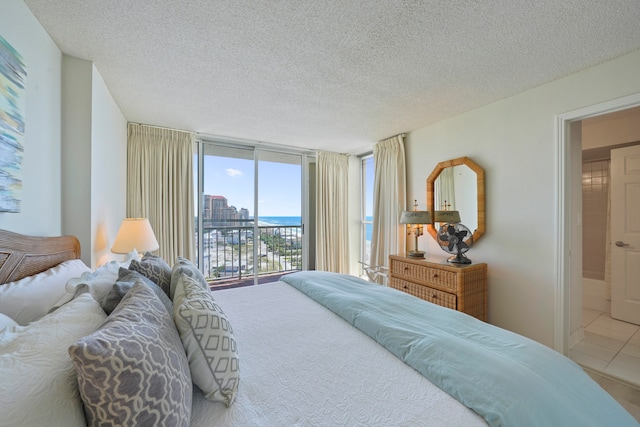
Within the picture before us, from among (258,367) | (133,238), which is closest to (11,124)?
(133,238)

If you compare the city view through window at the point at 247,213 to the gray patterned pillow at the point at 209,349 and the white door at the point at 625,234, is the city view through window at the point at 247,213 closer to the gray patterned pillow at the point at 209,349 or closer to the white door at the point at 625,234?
Answer: the gray patterned pillow at the point at 209,349

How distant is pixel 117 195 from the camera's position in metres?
2.66

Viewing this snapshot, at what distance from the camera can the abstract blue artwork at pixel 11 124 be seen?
1178mm

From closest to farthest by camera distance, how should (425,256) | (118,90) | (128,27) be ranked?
(128,27) → (118,90) → (425,256)

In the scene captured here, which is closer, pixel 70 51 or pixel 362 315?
pixel 362 315

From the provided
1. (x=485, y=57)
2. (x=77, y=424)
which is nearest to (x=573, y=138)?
(x=485, y=57)

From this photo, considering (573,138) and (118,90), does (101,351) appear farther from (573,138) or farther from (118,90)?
(573,138)

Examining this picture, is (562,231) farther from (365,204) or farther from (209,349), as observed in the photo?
(365,204)

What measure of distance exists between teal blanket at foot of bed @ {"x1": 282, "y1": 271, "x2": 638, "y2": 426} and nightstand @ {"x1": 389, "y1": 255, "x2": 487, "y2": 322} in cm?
114

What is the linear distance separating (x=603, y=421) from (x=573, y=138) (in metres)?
2.54

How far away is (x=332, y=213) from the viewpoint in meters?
4.59

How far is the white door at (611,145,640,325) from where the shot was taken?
9.21 feet

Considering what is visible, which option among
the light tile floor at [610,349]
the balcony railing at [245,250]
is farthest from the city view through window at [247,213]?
the light tile floor at [610,349]

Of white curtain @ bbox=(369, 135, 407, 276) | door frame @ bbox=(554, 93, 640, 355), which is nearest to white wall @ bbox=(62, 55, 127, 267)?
white curtain @ bbox=(369, 135, 407, 276)
